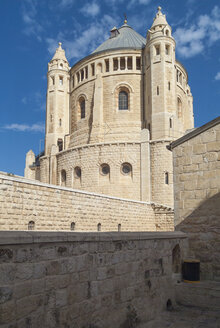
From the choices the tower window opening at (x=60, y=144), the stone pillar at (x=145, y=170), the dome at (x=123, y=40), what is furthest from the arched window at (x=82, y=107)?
the stone pillar at (x=145, y=170)

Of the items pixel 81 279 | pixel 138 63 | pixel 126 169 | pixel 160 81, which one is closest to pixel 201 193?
pixel 81 279

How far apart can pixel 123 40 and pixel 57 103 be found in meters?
9.49

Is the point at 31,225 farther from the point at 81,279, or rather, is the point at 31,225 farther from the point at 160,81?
the point at 160,81

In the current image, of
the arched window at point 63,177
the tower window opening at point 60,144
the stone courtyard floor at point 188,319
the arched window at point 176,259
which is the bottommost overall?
the stone courtyard floor at point 188,319

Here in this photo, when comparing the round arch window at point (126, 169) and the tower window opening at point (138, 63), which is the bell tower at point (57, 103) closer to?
the tower window opening at point (138, 63)

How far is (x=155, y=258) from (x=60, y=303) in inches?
97.2

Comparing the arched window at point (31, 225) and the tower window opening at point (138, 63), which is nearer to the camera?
the arched window at point (31, 225)

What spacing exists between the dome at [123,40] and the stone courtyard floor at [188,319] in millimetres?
27215

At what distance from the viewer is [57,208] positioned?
1330 cm

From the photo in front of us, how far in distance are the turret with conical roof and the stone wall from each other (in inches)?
984

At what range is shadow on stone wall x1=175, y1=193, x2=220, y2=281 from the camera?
7.14m

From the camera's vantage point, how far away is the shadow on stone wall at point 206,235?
7137 millimetres

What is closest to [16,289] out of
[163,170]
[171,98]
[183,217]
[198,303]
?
[198,303]

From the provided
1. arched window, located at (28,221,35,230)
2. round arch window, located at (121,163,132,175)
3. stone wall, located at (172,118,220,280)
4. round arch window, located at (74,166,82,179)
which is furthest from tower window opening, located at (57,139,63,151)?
stone wall, located at (172,118,220,280)
